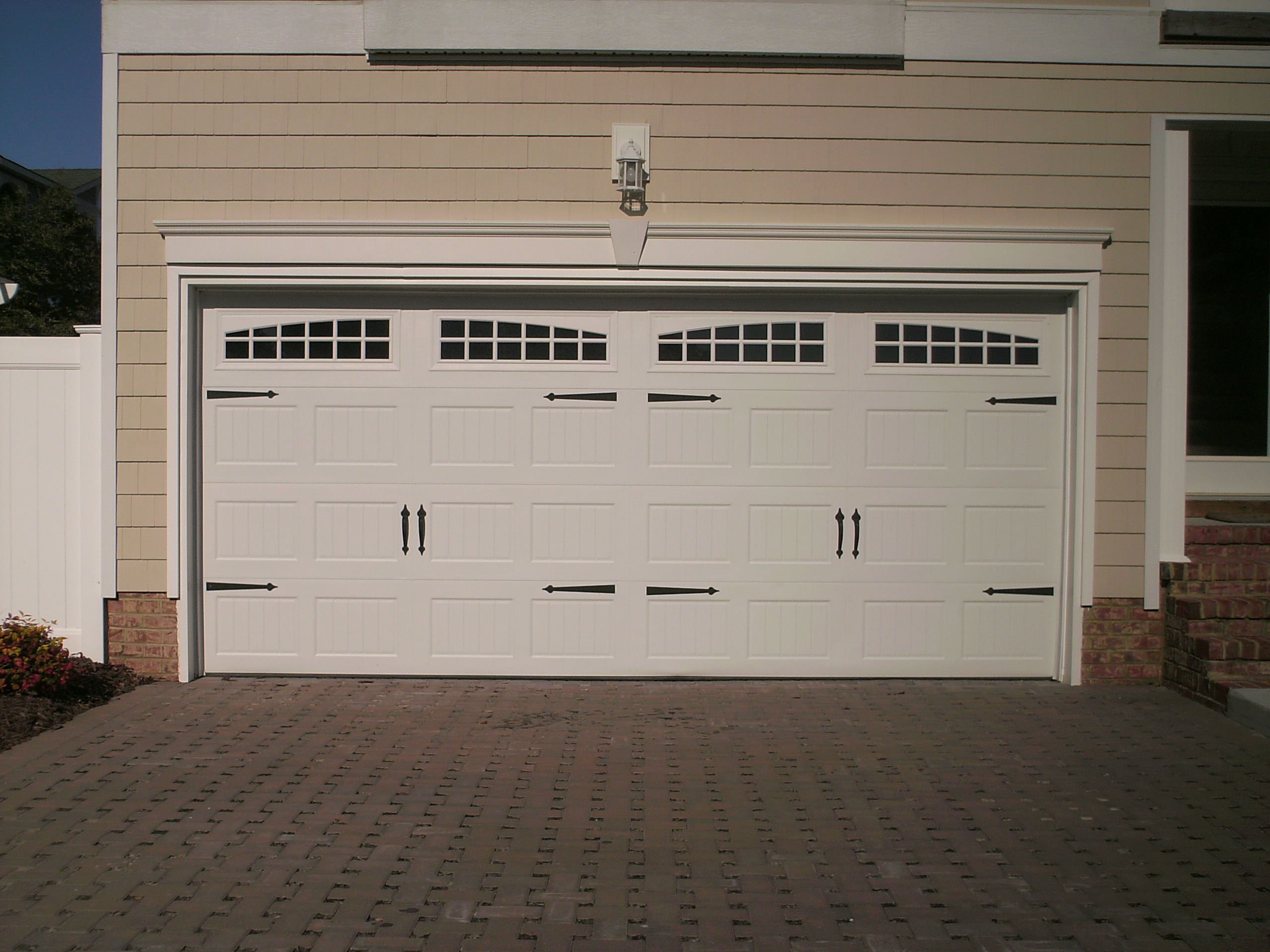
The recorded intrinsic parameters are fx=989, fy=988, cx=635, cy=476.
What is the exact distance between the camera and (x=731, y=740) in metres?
5.28

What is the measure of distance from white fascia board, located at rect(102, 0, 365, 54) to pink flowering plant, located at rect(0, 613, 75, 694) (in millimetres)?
3767

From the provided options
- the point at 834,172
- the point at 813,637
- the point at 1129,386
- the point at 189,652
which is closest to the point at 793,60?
the point at 834,172

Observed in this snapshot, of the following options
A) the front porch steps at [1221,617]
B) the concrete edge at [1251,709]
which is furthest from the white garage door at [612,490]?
the concrete edge at [1251,709]

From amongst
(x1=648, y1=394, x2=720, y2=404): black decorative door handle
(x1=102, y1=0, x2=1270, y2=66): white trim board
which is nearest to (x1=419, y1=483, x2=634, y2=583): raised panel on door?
(x1=648, y1=394, x2=720, y2=404): black decorative door handle

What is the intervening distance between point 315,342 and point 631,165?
94.0 inches

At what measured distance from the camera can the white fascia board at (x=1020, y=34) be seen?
253 inches

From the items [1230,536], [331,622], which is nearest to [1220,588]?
[1230,536]

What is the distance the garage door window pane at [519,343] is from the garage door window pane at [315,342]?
1.41 feet

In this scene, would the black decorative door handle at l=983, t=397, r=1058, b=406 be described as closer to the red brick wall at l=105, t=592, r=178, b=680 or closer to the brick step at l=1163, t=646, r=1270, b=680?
the brick step at l=1163, t=646, r=1270, b=680

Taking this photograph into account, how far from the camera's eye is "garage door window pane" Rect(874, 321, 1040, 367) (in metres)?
6.57

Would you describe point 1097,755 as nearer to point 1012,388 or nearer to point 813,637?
point 813,637

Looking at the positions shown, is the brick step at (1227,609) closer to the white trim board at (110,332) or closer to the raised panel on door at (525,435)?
the raised panel on door at (525,435)

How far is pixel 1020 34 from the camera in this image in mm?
6422

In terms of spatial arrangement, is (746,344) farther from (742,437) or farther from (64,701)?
(64,701)
